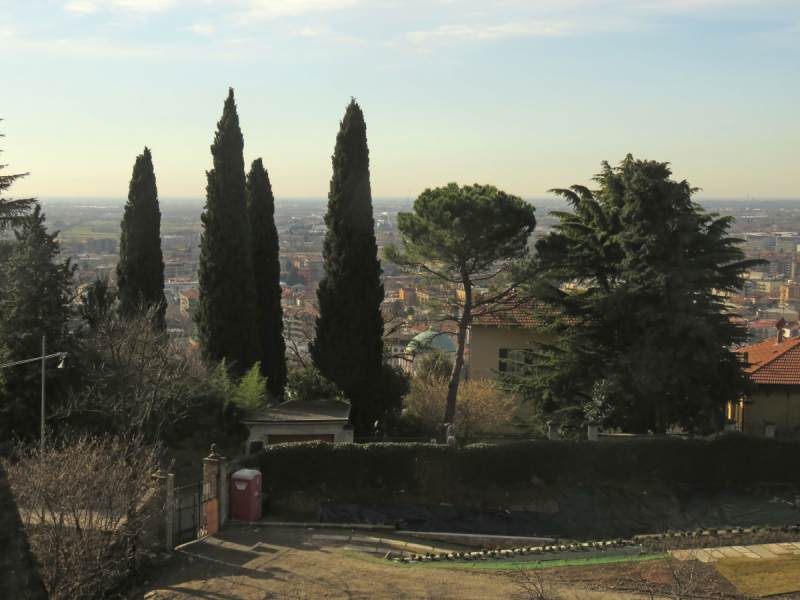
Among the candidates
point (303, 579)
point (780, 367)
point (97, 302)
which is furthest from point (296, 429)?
point (780, 367)

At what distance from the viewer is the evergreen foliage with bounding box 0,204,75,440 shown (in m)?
17.5

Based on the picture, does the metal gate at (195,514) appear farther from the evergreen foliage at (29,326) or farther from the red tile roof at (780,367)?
the red tile roof at (780,367)

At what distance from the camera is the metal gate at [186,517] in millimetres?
13406

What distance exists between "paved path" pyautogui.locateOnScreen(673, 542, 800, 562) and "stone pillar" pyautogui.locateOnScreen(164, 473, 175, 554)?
886 centimetres

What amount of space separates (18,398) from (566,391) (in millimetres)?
14588

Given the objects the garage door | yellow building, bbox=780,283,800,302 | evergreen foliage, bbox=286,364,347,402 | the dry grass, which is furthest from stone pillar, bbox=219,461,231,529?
yellow building, bbox=780,283,800,302

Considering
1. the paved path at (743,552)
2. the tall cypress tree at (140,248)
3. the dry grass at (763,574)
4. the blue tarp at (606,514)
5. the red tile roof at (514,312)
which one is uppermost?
the tall cypress tree at (140,248)

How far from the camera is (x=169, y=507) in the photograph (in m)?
13.0

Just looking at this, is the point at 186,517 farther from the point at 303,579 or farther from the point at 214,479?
the point at 303,579

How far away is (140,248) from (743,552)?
1916 centimetres

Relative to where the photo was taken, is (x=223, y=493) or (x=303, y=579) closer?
(x=303, y=579)

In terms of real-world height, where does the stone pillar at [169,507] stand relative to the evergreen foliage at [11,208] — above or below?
below

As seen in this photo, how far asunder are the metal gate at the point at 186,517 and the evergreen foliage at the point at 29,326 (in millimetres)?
5671

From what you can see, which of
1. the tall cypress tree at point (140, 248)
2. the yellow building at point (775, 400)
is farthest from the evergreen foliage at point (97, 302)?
the yellow building at point (775, 400)
